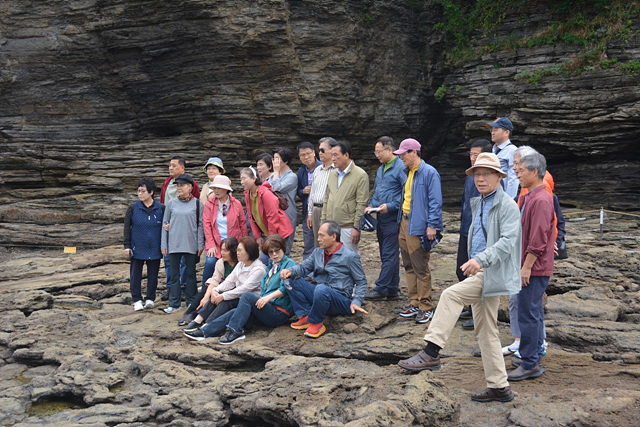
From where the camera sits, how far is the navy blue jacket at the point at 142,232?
29.0ft

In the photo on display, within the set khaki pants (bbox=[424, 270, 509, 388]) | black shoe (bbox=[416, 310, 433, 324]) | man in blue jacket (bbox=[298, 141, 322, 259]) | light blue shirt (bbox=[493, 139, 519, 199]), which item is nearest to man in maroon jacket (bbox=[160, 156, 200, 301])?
man in blue jacket (bbox=[298, 141, 322, 259])

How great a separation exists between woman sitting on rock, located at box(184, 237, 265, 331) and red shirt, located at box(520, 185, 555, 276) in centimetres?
348

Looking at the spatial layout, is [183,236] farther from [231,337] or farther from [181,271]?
[231,337]

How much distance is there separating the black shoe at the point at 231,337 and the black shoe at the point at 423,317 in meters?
2.25

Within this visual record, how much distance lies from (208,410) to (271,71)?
44.2 ft

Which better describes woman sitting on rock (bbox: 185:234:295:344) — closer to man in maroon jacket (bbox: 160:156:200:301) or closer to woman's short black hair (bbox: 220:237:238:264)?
woman's short black hair (bbox: 220:237:238:264)

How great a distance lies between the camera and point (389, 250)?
26.3 ft

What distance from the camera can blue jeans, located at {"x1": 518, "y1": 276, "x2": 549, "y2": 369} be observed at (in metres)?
5.29

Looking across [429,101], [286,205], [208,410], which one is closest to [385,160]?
[286,205]

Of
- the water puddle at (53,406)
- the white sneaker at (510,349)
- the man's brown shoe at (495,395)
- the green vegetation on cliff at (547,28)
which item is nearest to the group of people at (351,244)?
the man's brown shoe at (495,395)

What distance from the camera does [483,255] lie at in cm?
475

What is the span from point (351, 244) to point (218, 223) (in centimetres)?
202

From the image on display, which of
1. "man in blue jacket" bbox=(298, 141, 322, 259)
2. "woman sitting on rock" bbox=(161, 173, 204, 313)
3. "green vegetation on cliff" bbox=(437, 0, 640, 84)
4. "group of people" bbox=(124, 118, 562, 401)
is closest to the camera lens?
"group of people" bbox=(124, 118, 562, 401)

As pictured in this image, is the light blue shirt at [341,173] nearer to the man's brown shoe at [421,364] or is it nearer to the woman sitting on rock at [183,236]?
the woman sitting on rock at [183,236]
